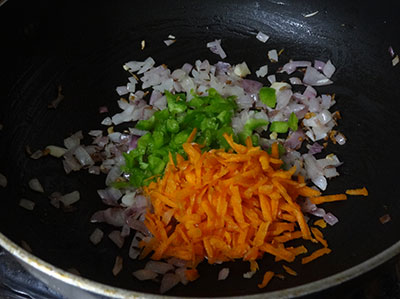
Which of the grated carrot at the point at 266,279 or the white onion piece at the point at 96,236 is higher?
the white onion piece at the point at 96,236

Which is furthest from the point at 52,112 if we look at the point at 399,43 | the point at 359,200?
the point at 399,43

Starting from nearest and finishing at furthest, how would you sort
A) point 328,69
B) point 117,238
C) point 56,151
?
point 117,238 → point 56,151 → point 328,69

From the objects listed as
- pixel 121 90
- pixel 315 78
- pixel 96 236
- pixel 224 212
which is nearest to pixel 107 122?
pixel 121 90

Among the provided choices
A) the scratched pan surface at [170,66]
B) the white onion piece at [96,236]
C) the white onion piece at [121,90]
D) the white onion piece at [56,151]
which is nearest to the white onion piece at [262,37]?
the scratched pan surface at [170,66]

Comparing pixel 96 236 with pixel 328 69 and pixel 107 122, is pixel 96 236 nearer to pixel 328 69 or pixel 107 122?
pixel 107 122

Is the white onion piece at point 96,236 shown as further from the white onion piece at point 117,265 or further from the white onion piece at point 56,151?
the white onion piece at point 56,151

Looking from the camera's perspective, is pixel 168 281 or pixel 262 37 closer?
pixel 168 281

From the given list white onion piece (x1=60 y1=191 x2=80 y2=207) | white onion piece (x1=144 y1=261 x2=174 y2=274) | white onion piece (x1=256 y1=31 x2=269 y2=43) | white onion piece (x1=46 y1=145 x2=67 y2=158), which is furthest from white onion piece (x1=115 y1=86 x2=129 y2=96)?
white onion piece (x1=144 y1=261 x2=174 y2=274)
